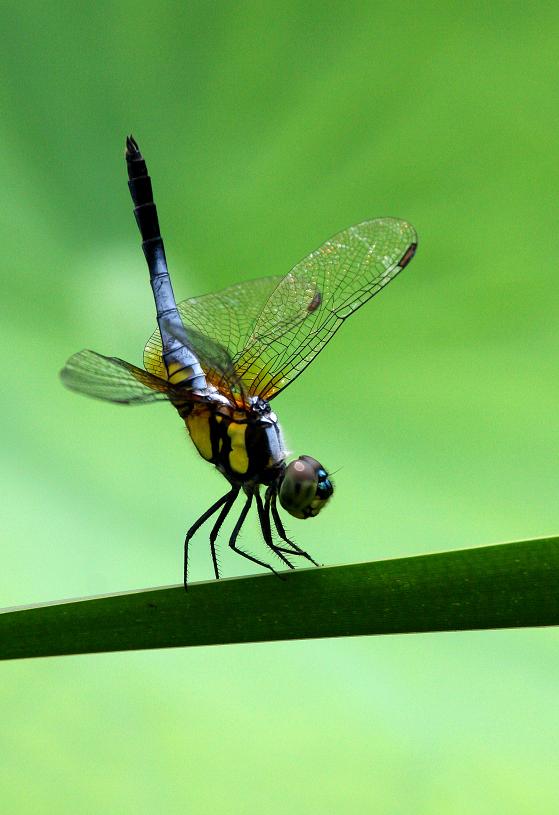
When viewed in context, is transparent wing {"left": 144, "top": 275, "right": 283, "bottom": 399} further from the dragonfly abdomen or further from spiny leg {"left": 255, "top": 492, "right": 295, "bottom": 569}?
spiny leg {"left": 255, "top": 492, "right": 295, "bottom": 569}

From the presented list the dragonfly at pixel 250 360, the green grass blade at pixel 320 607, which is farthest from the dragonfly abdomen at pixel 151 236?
the green grass blade at pixel 320 607

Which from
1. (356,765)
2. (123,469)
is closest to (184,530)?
(123,469)

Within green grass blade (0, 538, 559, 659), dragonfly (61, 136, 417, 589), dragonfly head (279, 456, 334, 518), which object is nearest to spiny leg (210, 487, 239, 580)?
dragonfly (61, 136, 417, 589)

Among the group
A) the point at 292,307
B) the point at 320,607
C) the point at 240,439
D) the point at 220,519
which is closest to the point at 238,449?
the point at 240,439

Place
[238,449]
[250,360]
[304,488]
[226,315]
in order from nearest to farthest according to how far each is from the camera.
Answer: [304,488] < [238,449] < [250,360] < [226,315]

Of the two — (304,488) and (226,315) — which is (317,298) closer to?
(226,315)

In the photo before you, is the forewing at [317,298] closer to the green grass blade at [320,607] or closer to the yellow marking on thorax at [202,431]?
the yellow marking on thorax at [202,431]
